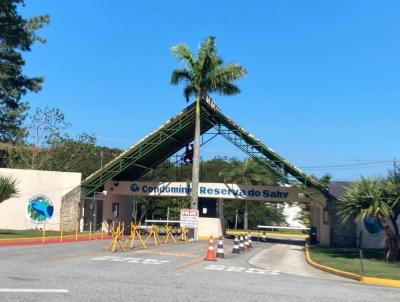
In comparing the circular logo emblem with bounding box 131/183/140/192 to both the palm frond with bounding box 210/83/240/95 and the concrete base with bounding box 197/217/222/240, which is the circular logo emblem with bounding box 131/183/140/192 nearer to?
the concrete base with bounding box 197/217/222/240

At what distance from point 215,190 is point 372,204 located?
65.2 feet

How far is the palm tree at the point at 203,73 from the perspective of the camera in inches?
1527

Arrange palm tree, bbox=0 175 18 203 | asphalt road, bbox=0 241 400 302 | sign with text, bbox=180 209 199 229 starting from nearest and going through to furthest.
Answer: asphalt road, bbox=0 241 400 302 → palm tree, bbox=0 175 18 203 → sign with text, bbox=180 209 199 229

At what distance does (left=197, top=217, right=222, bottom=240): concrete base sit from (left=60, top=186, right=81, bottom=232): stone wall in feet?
30.3

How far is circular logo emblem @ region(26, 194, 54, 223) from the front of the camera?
37344mm

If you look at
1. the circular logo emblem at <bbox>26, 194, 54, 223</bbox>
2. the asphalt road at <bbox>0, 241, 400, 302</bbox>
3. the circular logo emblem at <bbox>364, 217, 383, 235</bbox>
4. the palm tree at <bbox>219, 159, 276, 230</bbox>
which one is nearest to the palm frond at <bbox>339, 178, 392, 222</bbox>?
the asphalt road at <bbox>0, 241, 400, 302</bbox>

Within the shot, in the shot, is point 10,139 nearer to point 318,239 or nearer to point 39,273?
point 318,239

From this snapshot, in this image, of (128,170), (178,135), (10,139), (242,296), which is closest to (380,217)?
(242,296)

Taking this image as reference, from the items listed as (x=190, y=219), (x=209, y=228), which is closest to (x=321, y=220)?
(x=209, y=228)

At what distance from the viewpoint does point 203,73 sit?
38.9 meters

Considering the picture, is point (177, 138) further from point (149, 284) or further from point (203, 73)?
point (149, 284)

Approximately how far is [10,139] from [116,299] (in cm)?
4822

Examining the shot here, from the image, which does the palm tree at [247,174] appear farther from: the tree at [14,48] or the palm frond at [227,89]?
the tree at [14,48]

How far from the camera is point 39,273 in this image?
1239cm
